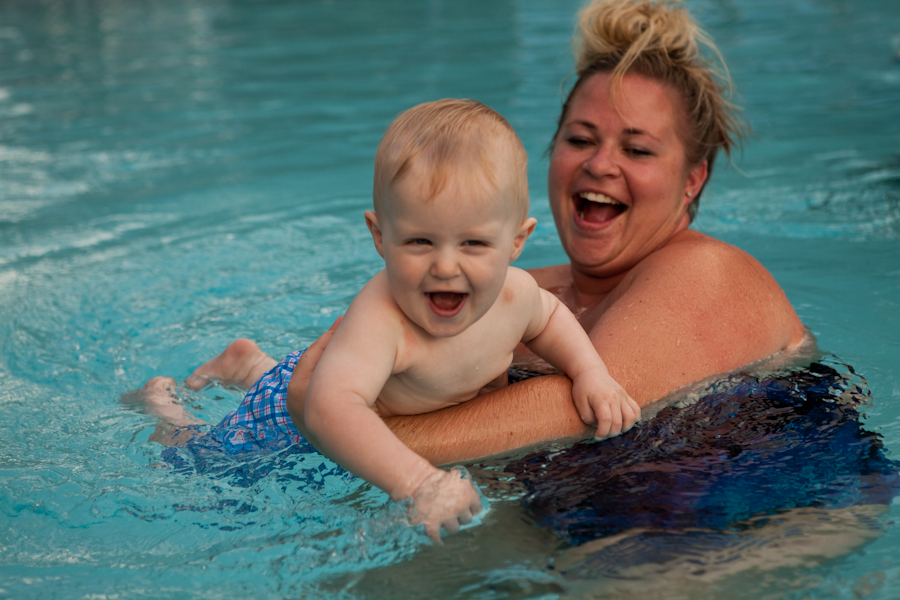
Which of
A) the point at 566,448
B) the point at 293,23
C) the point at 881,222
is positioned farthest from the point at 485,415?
the point at 293,23

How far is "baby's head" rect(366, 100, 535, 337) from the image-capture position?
2.11 meters

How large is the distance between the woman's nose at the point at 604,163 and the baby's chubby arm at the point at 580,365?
2.93 feet

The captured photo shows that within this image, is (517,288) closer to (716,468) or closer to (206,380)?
(716,468)

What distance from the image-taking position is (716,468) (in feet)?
8.38

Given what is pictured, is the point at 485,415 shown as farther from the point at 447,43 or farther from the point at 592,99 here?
the point at 447,43

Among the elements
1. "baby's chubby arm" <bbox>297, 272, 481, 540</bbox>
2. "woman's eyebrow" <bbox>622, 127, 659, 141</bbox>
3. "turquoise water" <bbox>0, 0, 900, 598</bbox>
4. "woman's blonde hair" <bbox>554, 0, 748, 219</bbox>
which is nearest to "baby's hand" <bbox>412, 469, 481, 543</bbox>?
"baby's chubby arm" <bbox>297, 272, 481, 540</bbox>

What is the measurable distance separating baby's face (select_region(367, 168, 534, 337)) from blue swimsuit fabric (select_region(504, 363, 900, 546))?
2.01 ft

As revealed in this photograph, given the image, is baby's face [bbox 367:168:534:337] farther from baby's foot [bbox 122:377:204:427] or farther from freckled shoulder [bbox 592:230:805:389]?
baby's foot [bbox 122:377:204:427]

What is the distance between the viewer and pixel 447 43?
41.6 ft

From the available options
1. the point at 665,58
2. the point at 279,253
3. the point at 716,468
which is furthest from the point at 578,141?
the point at 279,253

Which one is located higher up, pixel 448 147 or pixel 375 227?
pixel 448 147

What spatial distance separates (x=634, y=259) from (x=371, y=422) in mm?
1832

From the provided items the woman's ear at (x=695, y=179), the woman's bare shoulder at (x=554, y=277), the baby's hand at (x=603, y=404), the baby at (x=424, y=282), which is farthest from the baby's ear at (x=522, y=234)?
the woman's bare shoulder at (x=554, y=277)

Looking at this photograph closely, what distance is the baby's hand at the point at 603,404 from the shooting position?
8.25 feet
